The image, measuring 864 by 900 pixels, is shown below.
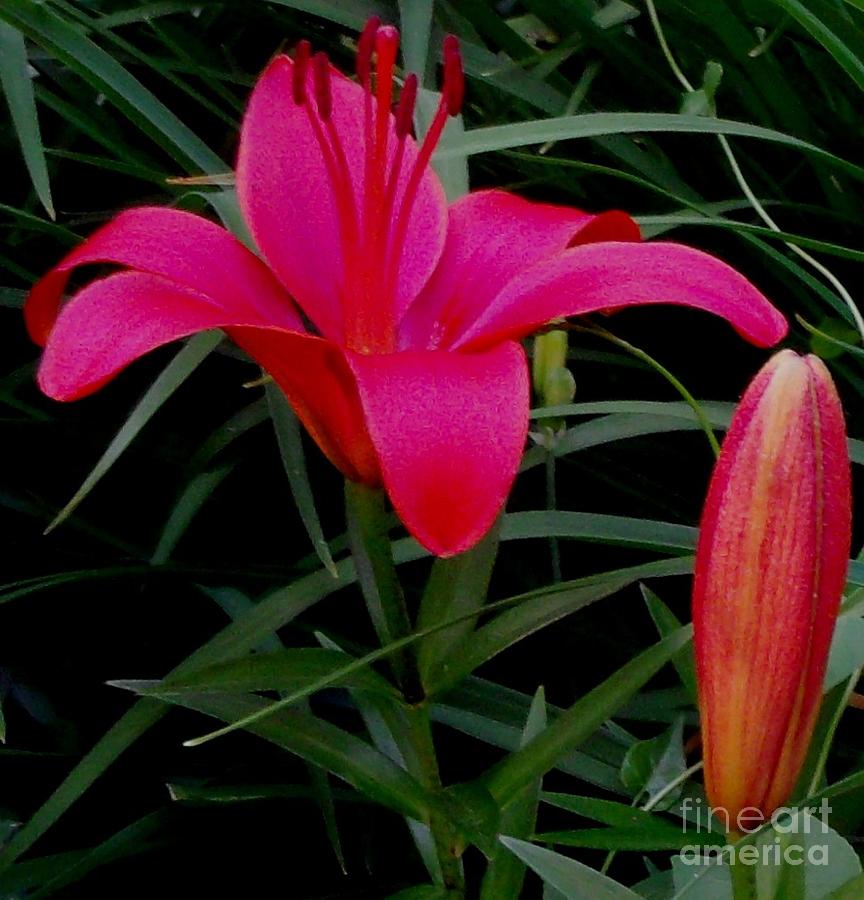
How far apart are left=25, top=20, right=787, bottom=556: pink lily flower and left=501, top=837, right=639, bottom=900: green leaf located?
0.37ft

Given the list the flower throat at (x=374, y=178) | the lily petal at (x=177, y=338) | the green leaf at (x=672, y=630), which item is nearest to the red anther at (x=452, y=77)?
the flower throat at (x=374, y=178)

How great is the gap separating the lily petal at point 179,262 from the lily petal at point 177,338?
1cm

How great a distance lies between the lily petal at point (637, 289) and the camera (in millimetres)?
333

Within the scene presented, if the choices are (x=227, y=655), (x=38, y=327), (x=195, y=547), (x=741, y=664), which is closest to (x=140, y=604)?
(x=195, y=547)

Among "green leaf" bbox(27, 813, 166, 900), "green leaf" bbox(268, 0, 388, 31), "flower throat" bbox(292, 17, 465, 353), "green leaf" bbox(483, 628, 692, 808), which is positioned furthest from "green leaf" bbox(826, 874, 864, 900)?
"green leaf" bbox(268, 0, 388, 31)

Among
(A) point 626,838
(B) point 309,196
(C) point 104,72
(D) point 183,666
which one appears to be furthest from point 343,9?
(A) point 626,838

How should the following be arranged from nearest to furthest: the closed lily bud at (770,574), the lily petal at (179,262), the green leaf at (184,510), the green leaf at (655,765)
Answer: the closed lily bud at (770,574), the lily petal at (179,262), the green leaf at (655,765), the green leaf at (184,510)

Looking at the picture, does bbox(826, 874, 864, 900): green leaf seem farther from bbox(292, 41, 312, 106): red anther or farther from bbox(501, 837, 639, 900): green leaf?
bbox(292, 41, 312, 106): red anther

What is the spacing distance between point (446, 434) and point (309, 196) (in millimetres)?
181

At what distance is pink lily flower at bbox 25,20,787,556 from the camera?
0.99ft

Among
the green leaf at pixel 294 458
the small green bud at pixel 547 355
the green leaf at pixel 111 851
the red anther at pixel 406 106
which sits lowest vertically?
the green leaf at pixel 111 851

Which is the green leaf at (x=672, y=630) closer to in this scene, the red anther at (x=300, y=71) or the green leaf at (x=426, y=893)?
the green leaf at (x=426, y=893)

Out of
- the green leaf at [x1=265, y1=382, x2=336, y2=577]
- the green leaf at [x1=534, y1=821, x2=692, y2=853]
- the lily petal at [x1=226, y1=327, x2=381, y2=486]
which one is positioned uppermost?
the lily petal at [x1=226, y1=327, x2=381, y2=486]

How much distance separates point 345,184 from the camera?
42 centimetres
